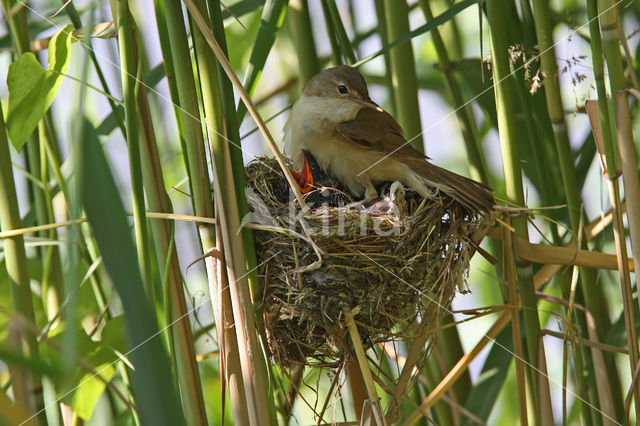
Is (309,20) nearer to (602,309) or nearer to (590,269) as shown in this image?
(590,269)

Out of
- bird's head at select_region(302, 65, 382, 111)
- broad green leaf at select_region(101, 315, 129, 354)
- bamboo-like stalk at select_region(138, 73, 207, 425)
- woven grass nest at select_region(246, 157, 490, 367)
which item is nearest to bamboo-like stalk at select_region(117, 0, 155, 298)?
bamboo-like stalk at select_region(138, 73, 207, 425)

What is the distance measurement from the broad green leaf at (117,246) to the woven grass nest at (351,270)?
31.7 inches

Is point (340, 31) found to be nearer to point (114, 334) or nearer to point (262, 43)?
point (262, 43)

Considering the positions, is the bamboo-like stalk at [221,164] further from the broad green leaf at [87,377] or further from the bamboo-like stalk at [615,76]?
the bamboo-like stalk at [615,76]

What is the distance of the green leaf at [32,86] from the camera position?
114cm

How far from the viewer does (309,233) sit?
157 centimetres

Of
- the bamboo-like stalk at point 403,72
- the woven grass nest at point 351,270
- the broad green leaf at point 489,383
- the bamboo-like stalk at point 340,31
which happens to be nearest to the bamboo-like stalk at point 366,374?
the woven grass nest at point 351,270

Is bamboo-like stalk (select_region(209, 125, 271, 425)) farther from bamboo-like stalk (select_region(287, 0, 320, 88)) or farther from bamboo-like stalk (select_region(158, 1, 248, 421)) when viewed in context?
bamboo-like stalk (select_region(287, 0, 320, 88))

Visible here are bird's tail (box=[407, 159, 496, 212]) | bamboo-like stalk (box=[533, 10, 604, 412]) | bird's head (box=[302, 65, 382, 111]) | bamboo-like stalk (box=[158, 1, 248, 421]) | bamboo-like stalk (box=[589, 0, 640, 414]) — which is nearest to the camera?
bamboo-like stalk (box=[158, 1, 248, 421])

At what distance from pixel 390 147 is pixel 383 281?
0.55 m

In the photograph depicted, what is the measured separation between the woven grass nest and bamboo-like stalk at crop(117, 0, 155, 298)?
1.28 ft

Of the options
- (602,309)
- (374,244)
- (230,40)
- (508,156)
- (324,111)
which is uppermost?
(230,40)

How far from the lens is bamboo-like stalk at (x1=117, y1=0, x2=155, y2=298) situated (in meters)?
1.07

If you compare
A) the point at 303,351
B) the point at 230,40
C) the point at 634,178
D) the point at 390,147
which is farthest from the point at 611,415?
the point at 230,40
